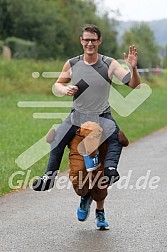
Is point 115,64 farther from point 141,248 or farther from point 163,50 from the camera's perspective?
point 163,50

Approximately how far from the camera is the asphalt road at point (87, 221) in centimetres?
729

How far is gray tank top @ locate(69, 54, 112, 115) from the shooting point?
766 centimetres

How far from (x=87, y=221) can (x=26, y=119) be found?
49.9 ft

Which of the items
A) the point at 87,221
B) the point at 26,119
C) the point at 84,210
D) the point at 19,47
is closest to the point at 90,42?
the point at 84,210

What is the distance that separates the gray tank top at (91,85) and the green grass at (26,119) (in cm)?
328

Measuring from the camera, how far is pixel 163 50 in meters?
136

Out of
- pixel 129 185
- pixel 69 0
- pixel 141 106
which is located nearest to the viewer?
pixel 129 185

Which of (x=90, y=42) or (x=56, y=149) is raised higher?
(x=90, y=42)

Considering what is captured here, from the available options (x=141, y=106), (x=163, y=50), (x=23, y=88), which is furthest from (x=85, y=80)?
(x=163, y=50)

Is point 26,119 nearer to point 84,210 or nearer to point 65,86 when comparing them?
point 84,210

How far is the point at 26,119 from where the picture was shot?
77.4 feet

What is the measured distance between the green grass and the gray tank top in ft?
10.8

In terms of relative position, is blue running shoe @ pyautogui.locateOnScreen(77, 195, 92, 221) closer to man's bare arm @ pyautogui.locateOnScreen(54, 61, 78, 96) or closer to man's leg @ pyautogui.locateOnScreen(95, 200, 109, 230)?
man's leg @ pyautogui.locateOnScreen(95, 200, 109, 230)

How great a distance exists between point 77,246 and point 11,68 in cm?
3110
